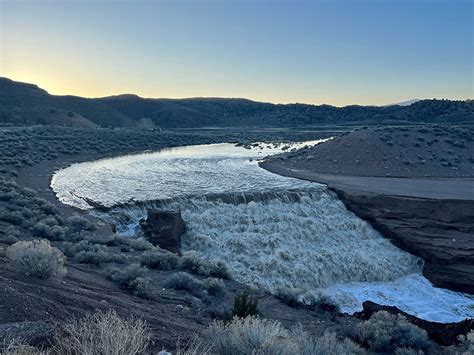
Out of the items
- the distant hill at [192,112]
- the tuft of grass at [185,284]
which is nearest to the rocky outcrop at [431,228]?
the tuft of grass at [185,284]

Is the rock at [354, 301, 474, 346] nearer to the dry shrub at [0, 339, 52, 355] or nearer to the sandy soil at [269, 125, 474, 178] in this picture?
the dry shrub at [0, 339, 52, 355]

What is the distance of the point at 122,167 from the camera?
34.1 meters

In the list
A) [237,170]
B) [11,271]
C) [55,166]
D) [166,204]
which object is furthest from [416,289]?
[55,166]

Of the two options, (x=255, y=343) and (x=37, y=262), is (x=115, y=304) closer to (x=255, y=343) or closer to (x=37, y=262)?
(x=37, y=262)

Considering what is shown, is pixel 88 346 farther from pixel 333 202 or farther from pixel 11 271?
pixel 333 202

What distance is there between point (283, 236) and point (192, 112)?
112457mm

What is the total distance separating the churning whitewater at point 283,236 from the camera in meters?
16.4

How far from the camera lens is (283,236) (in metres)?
19.5

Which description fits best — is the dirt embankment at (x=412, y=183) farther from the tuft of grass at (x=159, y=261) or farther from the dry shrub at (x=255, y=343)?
the dry shrub at (x=255, y=343)

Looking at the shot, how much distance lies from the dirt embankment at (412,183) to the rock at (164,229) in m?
10.0

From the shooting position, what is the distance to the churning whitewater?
644 inches

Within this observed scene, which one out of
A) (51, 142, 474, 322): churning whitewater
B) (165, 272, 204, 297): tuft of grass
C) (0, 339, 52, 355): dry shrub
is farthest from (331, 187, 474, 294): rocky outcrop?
(0, 339, 52, 355): dry shrub

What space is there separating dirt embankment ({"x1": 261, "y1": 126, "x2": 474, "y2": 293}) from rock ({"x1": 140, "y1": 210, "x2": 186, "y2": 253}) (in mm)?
10003

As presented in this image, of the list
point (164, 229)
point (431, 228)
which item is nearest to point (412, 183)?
point (431, 228)
